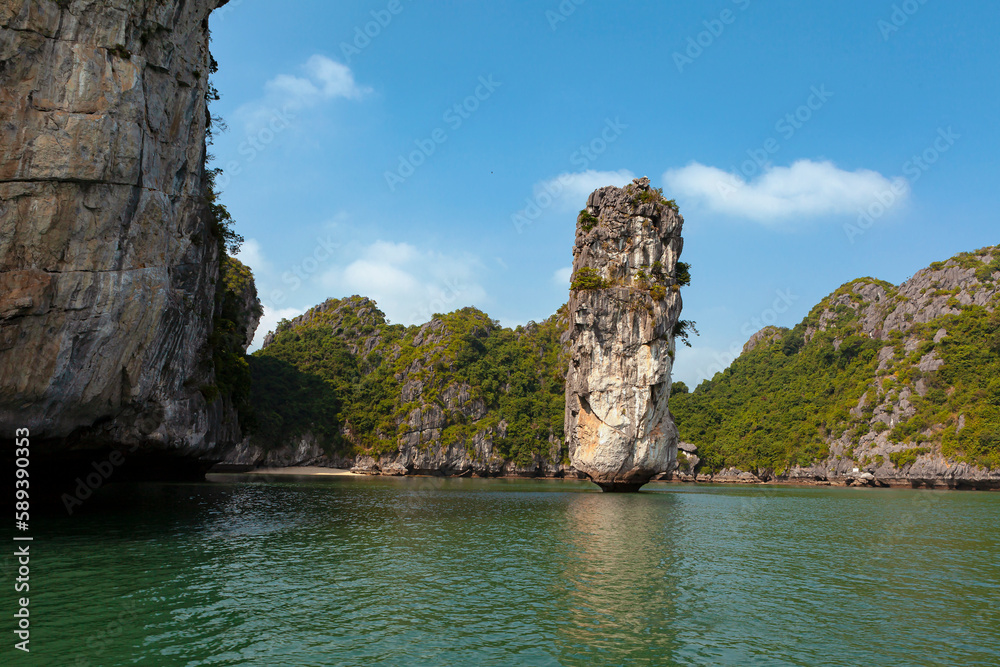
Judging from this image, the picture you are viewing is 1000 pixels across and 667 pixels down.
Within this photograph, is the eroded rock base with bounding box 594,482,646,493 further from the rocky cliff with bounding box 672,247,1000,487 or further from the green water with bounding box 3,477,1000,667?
the rocky cliff with bounding box 672,247,1000,487

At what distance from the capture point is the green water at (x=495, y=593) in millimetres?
9859

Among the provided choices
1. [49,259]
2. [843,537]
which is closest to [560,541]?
[843,537]

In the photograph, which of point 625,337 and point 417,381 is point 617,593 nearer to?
point 625,337

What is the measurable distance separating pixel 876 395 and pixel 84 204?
100224 millimetres

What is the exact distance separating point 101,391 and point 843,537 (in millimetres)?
28245

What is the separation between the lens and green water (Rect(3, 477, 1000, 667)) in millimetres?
9859

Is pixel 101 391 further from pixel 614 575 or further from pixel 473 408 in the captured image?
pixel 473 408

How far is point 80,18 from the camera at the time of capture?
16766 millimetres

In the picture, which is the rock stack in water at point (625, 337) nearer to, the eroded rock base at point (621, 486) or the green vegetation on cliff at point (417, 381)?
the eroded rock base at point (621, 486)

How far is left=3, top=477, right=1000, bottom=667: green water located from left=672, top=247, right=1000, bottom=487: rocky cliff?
2320 inches

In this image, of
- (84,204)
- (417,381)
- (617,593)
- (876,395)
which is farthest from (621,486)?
(417,381)

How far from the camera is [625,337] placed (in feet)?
165

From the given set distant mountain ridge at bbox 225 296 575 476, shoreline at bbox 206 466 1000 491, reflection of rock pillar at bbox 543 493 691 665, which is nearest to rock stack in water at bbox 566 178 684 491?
reflection of rock pillar at bbox 543 493 691 665

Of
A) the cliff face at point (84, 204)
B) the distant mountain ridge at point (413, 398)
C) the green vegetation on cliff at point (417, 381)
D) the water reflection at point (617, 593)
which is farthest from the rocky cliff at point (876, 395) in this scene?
the cliff face at point (84, 204)
